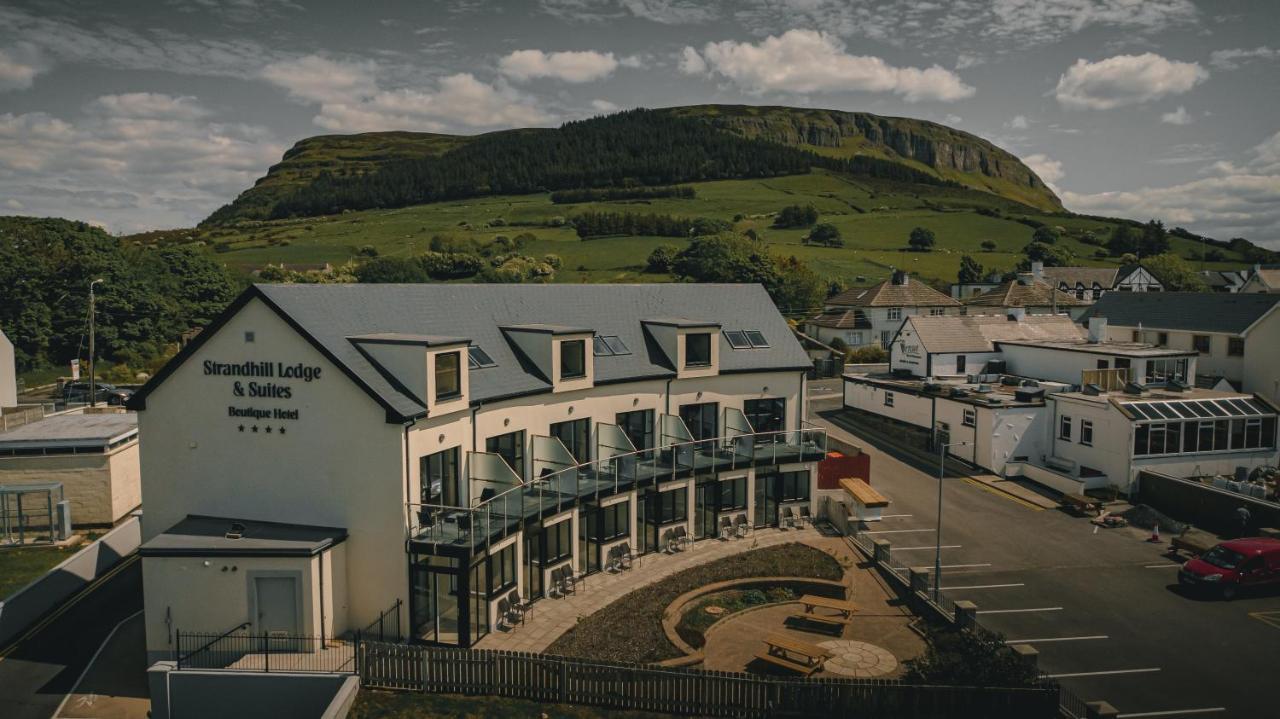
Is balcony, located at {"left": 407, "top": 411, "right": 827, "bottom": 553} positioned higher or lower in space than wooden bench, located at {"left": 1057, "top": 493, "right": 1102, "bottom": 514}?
higher

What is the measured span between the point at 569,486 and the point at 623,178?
15459 centimetres

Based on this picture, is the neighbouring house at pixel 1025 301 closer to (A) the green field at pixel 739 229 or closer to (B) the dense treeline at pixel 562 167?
(A) the green field at pixel 739 229

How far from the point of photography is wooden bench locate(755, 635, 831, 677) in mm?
19391

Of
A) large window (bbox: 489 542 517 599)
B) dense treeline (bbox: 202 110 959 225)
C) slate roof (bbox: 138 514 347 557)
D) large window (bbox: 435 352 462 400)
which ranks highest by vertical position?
dense treeline (bbox: 202 110 959 225)

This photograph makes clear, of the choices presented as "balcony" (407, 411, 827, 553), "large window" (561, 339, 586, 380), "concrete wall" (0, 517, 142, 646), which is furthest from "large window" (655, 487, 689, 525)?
"concrete wall" (0, 517, 142, 646)

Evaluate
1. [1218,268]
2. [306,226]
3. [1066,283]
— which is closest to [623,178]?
[306,226]

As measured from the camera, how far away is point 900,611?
24000 millimetres

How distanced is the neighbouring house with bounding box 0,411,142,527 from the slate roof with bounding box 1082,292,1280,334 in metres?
65.9

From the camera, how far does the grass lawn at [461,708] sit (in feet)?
56.2

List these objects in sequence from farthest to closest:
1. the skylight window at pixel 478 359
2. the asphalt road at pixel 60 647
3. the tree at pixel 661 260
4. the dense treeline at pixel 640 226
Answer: the dense treeline at pixel 640 226 < the tree at pixel 661 260 < the skylight window at pixel 478 359 < the asphalt road at pixel 60 647

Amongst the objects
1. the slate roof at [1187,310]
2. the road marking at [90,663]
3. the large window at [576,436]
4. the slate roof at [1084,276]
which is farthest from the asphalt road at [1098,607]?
the slate roof at [1084,276]

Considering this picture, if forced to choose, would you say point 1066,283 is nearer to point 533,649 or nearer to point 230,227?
point 533,649

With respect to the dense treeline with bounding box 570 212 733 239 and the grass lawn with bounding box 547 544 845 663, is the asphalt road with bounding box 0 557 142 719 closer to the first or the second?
the grass lawn with bounding box 547 544 845 663

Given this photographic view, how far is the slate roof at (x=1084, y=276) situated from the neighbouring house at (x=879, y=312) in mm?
23363
